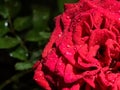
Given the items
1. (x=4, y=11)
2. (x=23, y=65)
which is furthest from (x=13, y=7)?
(x=23, y=65)

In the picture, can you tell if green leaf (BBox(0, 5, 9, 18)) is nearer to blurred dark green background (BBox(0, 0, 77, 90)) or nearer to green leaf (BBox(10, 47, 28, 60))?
blurred dark green background (BBox(0, 0, 77, 90))

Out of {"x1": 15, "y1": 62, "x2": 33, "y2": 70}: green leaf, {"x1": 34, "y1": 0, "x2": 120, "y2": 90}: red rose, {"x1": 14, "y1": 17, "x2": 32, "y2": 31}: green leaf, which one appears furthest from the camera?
{"x1": 14, "y1": 17, "x2": 32, "y2": 31}: green leaf

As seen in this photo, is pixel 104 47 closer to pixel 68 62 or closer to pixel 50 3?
pixel 68 62

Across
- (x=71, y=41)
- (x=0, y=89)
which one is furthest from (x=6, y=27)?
(x=71, y=41)

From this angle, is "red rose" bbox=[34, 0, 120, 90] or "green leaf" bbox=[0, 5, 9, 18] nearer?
"red rose" bbox=[34, 0, 120, 90]

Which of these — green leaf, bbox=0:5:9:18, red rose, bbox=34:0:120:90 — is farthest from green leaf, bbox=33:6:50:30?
red rose, bbox=34:0:120:90

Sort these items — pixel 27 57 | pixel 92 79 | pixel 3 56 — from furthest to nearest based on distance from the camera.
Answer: pixel 3 56
pixel 27 57
pixel 92 79

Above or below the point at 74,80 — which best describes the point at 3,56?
Result: below
